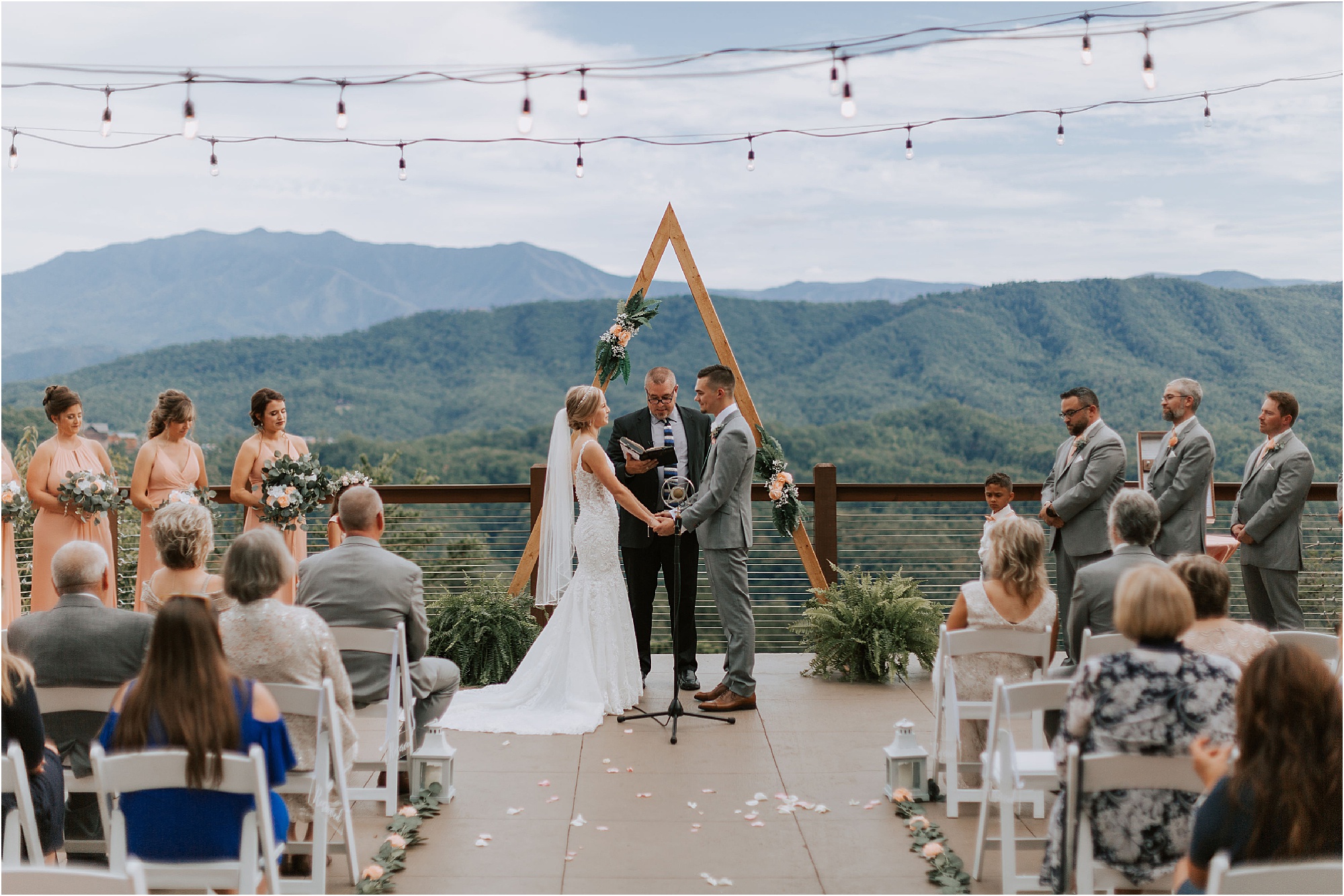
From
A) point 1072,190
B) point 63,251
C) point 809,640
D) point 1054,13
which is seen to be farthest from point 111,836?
point 63,251

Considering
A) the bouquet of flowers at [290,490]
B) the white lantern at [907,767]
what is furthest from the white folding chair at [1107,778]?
the bouquet of flowers at [290,490]

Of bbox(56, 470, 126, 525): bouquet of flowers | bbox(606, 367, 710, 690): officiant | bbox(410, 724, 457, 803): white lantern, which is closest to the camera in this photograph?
bbox(410, 724, 457, 803): white lantern

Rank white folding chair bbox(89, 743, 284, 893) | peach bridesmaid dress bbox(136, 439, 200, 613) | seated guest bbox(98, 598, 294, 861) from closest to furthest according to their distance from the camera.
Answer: white folding chair bbox(89, 743, 284, 893) < seated guest bbox(98, 598, 294, 861) < peach bridesmaid dress bbox(136, 439, 200, 613)

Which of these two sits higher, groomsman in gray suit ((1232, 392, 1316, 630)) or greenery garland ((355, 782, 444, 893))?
groomsman in gray suit ((1232, 392, 1316, 630))

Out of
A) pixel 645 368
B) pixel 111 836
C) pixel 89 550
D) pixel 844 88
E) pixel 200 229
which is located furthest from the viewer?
pixel 200 229

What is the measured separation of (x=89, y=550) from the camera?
3.40m

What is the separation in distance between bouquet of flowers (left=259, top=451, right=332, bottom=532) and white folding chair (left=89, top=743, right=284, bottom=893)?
314 cm

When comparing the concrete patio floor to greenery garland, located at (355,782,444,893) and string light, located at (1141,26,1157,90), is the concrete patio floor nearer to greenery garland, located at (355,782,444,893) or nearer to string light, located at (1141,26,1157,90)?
greenery garland, located at (355,782,444,893)

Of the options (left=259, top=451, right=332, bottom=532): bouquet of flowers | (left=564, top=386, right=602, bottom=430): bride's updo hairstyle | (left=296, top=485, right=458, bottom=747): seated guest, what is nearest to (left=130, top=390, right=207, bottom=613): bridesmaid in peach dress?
(left=259, top=451, right=332, bottom=532): bouquet of flowers

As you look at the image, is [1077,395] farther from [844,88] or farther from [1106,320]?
[1106,320]

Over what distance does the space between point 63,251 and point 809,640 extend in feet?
178

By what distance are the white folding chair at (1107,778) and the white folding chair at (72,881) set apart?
210cm

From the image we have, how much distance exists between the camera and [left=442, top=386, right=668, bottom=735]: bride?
5.57 meters

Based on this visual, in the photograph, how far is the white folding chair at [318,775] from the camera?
10.5 ft
